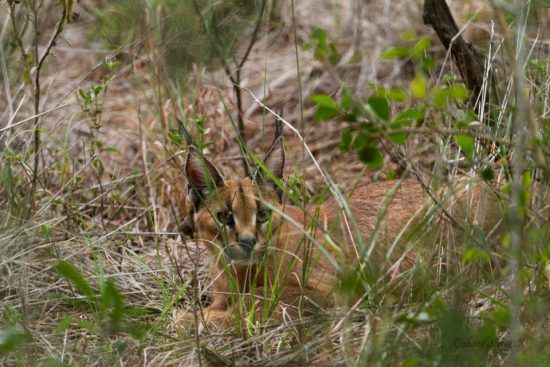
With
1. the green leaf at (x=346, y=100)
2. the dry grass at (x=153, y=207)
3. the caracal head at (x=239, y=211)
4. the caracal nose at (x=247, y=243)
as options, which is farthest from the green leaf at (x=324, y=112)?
the caracal nose at (x=247, y=243)

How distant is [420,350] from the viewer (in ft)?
11.0

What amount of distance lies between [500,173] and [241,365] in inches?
68.7

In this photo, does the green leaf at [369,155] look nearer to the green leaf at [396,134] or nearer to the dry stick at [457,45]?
the green leaf at [396,134]

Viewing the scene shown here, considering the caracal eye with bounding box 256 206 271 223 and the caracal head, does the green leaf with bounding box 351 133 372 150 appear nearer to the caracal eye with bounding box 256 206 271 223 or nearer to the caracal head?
the caracal head

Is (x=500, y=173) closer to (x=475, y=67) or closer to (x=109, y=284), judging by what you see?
(x=475, y=67)

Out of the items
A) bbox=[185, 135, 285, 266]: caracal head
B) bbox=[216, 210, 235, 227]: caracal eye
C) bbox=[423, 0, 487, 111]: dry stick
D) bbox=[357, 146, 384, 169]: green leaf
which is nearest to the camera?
bbox=[357, 146, 384, 169]: green leaf

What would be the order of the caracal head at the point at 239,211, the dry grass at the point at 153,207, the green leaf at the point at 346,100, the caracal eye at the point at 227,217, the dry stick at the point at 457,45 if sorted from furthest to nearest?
the dry stick at the point at 457,45 < the caracal eye at the point at 227,217 < the caracal head at the point at 239,211 < the dry grass at the point at 153,207 < the green leaf at the point at 346,100

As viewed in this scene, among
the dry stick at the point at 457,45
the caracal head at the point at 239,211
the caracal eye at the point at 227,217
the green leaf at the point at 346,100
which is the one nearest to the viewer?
the green leaf at the point at 346,100

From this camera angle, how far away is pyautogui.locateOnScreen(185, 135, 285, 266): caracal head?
497cm

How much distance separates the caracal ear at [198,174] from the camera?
5160 millimetres

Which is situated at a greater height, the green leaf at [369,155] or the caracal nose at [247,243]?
the green leaf at [369,155]

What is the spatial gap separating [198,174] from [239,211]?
451mm

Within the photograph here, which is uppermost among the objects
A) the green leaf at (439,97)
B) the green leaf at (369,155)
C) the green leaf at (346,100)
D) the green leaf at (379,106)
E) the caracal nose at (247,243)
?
the green leaf at (346,100)

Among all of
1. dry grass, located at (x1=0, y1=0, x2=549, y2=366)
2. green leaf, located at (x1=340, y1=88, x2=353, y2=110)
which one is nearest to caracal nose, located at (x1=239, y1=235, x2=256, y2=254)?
dry grass, located at (x1=0, y1=0, x2=549, y2=366)
